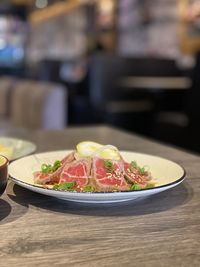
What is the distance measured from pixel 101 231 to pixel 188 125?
2684 millimetres

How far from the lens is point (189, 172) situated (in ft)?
3.04

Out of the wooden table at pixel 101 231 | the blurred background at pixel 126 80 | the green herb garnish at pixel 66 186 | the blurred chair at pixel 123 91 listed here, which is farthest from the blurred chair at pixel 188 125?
the green herb garnish at pixel 66 186

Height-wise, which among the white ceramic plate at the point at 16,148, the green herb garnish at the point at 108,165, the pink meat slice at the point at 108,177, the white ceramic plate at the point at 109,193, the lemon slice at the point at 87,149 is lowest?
the white ceramic plate at the point at 16,148

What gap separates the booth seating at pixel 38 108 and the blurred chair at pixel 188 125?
91cm

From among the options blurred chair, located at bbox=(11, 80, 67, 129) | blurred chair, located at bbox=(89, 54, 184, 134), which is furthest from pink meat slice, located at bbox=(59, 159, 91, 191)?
blurred chair, located at bbox=(89, 54, 184, 134)

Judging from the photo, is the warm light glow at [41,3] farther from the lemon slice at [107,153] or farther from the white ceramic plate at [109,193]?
the lemon slice at [107,153]

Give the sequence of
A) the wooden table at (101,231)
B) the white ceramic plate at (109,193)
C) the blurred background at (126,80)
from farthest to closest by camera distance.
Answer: the blurred background at (126,80), the white ceramic plate at (109,193), the wooden table at (101,231)

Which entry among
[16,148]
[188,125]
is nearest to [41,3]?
[188,125]

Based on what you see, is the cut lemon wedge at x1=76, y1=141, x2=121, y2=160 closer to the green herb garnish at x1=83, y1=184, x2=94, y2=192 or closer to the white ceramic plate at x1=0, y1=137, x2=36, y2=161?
the green herb garnish at x1=83, y1=184, x2=94, y2=192

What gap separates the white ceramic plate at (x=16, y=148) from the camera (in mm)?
975

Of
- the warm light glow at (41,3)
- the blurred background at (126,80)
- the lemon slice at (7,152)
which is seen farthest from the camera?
the warm light glow at (41,3)

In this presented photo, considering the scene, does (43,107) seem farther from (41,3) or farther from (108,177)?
(41,3)

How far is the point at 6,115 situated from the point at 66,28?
5953mm

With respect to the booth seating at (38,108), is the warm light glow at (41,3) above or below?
above
